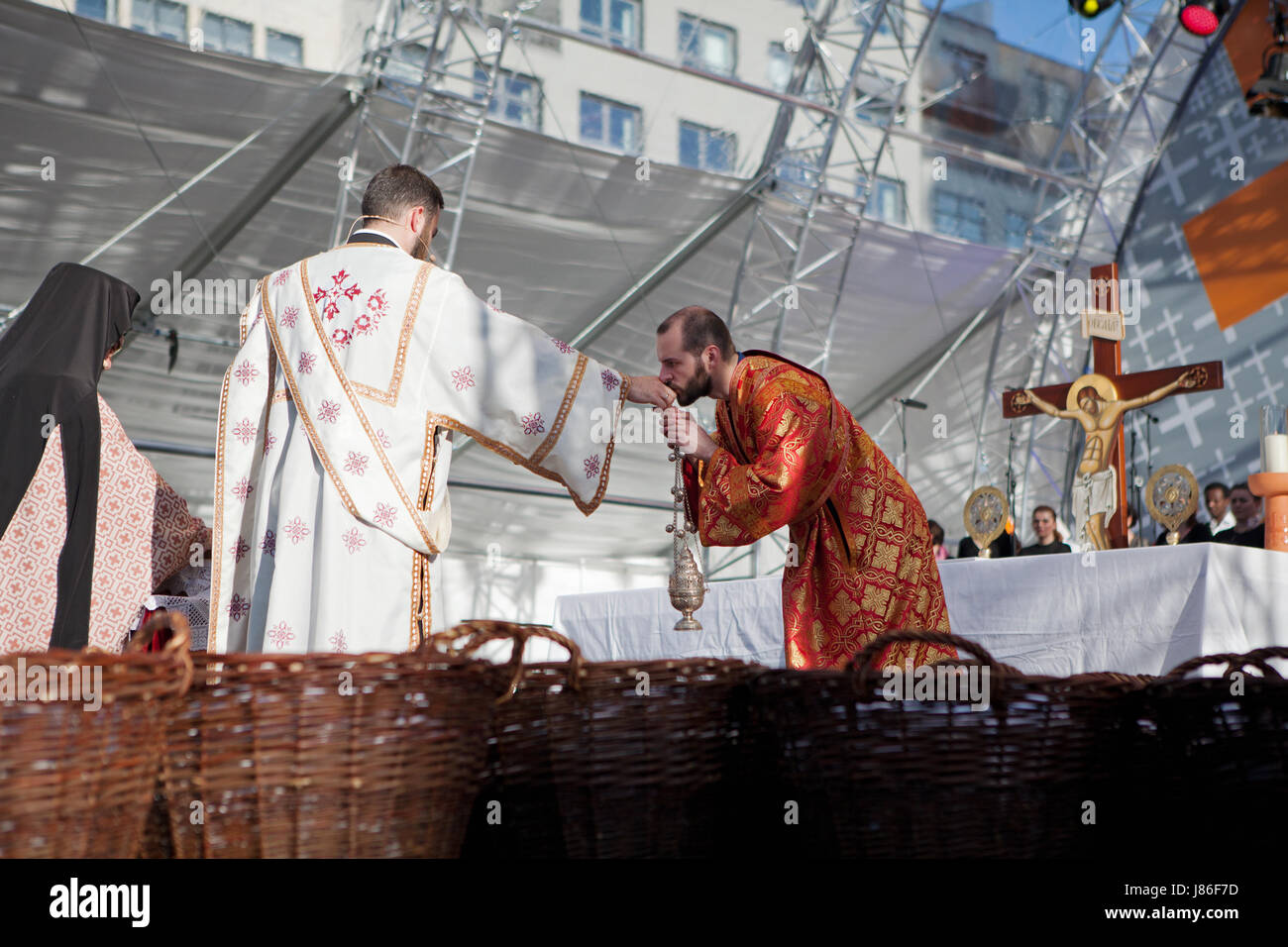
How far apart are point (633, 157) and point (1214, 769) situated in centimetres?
989

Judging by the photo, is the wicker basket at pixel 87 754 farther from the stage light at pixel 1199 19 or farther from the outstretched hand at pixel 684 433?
the stage light at pixel 1199 19

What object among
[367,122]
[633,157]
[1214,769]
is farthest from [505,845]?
[633,157]

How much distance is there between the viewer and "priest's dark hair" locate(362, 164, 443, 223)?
9.39 ft

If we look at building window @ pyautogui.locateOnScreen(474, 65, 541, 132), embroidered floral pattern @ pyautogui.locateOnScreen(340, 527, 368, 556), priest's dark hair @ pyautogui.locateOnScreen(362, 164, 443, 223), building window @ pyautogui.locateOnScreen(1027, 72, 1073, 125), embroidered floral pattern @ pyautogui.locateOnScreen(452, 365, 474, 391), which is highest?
building window @ pyautogui.locateOnScreen(1027, 72, 1073, 125)

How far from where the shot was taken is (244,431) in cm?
265

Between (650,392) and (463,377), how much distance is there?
15.3 inches

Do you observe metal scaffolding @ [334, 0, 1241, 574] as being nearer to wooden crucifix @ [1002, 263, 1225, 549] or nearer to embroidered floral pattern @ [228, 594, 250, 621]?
wooden crucifix @ [1002, 263, 1225, 549]

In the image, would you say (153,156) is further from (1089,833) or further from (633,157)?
(1089,833)

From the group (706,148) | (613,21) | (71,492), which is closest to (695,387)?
(71,492)

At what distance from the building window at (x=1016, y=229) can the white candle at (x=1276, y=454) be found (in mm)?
9705

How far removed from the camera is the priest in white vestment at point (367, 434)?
250 centimetres

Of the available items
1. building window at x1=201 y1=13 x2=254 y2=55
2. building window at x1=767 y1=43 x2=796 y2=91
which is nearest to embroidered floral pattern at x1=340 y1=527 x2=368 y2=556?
building window at x1=201 y1=13 x2=254 y2=55

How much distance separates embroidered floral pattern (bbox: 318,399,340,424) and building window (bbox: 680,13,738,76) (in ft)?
29.9

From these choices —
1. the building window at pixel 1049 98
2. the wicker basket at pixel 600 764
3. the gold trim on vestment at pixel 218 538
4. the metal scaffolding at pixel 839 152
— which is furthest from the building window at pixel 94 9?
the building window at pixel 1049 98
